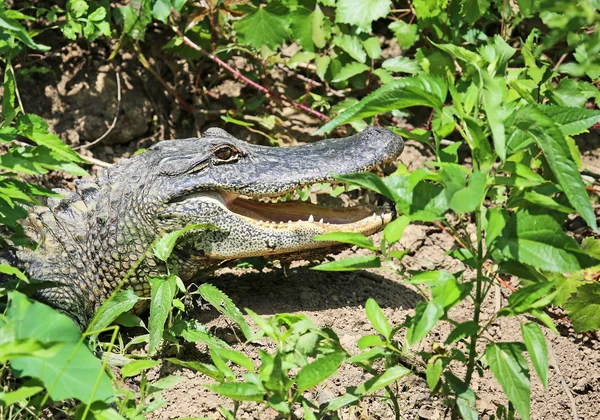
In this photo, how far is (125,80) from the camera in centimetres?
621

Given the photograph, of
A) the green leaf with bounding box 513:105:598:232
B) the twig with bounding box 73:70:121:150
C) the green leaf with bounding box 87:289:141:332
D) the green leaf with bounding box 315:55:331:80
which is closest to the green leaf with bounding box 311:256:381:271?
the green leaf with bounding box 513:105:598:232

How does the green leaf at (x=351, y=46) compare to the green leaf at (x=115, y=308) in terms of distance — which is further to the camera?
the green leaf at (x=351, y=46)

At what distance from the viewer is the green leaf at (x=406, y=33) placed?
571 centimetres

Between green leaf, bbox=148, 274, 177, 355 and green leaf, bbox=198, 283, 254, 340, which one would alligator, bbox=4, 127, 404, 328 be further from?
green leaf, bbox=148, 274, 177, 355

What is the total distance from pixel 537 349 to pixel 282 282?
222 centimetres

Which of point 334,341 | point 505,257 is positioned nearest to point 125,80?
point 334,341

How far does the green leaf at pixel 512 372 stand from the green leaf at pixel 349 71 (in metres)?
3.01

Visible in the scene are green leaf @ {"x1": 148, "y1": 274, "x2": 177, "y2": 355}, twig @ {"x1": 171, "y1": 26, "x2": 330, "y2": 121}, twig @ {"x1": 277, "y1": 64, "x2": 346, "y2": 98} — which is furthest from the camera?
twig @ {"x1": 277, "y1": 64, "x2": 346, "y2": 98}

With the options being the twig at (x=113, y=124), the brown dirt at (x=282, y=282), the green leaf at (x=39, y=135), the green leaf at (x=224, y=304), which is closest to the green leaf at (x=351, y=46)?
the brown dirt at (x=282, y=282)

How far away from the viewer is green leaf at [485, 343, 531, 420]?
2.76 m

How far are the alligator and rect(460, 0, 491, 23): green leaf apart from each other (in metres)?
1.19

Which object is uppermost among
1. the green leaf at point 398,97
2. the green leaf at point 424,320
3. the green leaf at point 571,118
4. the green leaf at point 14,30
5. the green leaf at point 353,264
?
the green leaf at point 14,30

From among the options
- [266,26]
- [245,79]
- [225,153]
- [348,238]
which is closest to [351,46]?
[266,26]

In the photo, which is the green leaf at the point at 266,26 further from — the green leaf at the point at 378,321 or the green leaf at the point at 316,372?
the green leaf at the point at 316,372
